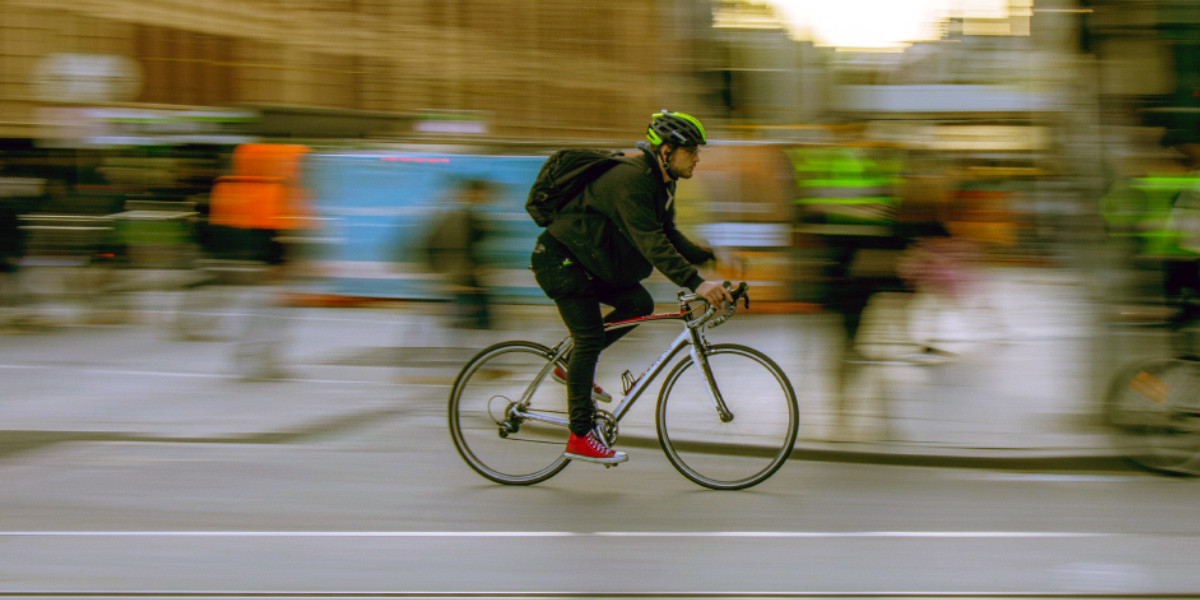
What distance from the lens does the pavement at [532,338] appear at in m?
6.15

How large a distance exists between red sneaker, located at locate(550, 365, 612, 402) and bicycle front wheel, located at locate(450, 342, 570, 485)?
0.03 meters

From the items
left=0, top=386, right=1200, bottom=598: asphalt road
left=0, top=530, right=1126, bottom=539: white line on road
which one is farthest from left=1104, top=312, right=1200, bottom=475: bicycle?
left=0, top=530, right=1126, bottom=539: white line on road

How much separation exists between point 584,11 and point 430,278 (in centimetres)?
2152

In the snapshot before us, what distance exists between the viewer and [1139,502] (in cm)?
510

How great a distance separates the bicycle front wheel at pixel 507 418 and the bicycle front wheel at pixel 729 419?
0.54 m

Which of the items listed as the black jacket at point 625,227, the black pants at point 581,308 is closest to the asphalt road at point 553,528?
the black pants at point 581,308

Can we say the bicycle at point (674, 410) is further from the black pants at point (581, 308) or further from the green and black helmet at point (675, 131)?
the green and black helmet at point (675, 131)

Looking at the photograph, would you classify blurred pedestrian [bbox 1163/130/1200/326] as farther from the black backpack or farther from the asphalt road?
the black backpack

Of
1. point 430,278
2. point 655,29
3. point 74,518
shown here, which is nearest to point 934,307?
point 430,278

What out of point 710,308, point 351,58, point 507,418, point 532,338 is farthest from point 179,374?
point 351,58

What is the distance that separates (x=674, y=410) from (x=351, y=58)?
2109cm

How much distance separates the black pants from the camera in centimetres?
512

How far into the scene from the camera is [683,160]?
5.02 meters

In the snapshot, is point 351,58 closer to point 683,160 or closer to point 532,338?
point 532,338
